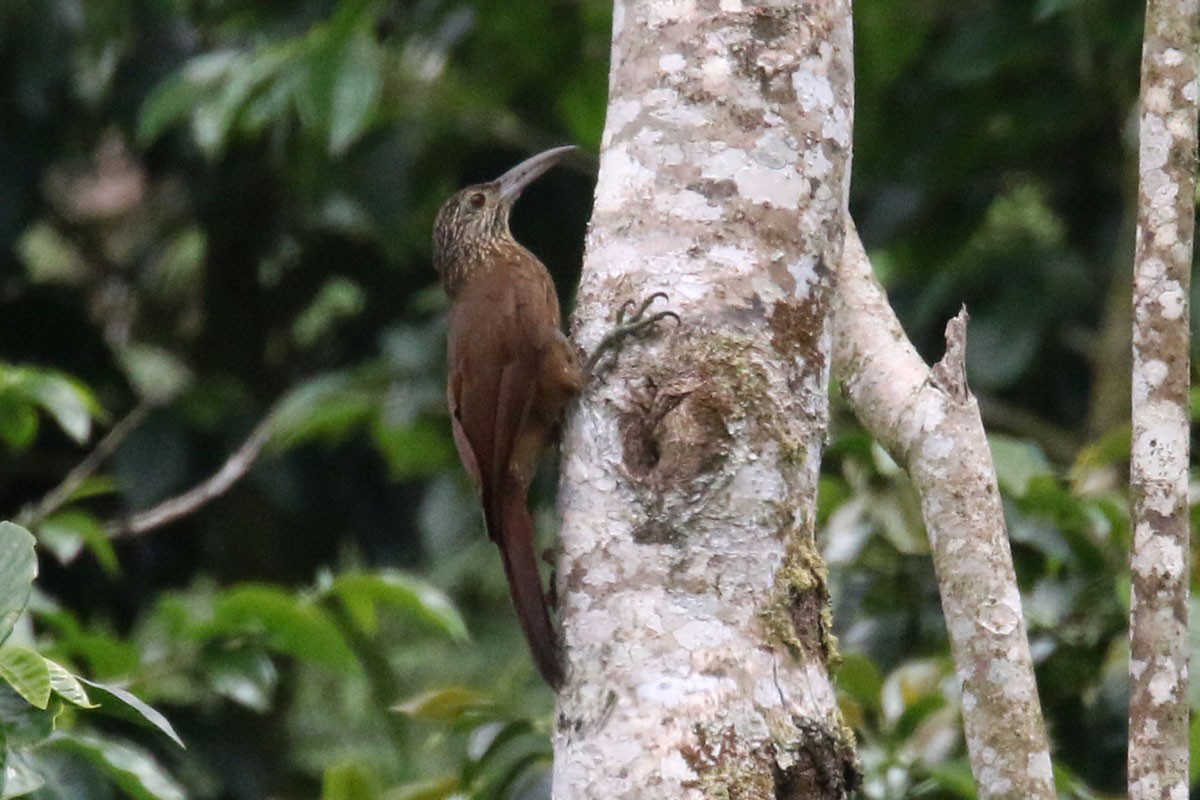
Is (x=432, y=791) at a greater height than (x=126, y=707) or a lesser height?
lesser

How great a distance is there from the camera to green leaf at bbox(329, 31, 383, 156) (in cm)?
380

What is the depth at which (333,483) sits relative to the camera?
528 cm

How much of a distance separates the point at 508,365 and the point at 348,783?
79 cm

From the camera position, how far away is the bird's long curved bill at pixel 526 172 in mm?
3500

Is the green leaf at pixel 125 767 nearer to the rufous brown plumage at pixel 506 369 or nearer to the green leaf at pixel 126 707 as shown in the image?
the green leaf at pixel 126 707

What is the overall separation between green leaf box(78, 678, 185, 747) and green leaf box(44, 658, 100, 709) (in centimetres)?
2

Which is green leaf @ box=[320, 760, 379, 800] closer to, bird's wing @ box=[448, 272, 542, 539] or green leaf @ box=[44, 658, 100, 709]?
bird's wing @ box=[448, 272, 542, 539]

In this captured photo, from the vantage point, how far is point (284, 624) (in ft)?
9.91

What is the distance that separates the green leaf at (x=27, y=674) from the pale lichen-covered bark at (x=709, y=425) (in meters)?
0.61

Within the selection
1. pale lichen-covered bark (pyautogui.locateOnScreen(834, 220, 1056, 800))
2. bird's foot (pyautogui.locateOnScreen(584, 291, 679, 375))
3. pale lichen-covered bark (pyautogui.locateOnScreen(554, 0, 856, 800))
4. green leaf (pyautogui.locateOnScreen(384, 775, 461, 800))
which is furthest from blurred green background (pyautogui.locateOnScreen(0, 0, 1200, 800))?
bird's foot (pyautogui.locateOnScreen(584, 291, 679, 375))

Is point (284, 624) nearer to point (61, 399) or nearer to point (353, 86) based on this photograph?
point (61, 399)

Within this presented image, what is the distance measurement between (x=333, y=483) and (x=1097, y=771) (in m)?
2.60

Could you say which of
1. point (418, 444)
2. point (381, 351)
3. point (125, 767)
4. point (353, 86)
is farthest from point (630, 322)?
point (381, 351)

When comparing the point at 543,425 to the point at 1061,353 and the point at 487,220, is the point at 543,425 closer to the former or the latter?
the point at 487,220
